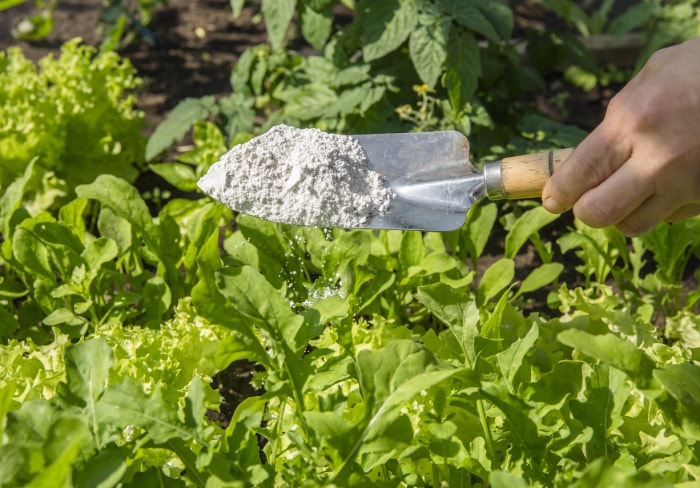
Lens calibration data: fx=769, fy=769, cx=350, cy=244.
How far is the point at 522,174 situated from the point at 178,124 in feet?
5.01

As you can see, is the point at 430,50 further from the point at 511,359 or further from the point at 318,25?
the point at 511,359

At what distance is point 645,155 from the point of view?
1.42 metres

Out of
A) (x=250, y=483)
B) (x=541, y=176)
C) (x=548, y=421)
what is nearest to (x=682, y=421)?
(x=548, y=421)

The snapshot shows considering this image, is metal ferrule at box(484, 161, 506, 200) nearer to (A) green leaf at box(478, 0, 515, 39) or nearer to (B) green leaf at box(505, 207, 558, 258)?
(B) green leaf at box(505, 207, 558, 258)

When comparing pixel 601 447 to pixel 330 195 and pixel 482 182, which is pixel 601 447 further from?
pixel 330 195

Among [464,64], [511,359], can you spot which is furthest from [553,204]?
[464,64]

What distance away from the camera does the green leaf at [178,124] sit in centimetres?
272

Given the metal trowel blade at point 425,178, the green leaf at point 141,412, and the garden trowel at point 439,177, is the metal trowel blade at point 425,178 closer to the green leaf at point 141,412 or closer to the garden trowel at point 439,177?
the garden trowel at point 439,177

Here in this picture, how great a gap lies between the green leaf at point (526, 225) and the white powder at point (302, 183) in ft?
1.90

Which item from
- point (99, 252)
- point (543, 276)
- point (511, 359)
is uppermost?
point (511, 359)

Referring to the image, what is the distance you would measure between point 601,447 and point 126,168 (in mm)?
2045

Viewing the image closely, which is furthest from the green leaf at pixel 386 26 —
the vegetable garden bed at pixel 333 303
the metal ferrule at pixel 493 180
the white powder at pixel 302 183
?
the metal ferrule at pixel 493 180

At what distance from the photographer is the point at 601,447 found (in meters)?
1.45

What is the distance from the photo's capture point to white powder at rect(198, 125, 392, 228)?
167 cm
